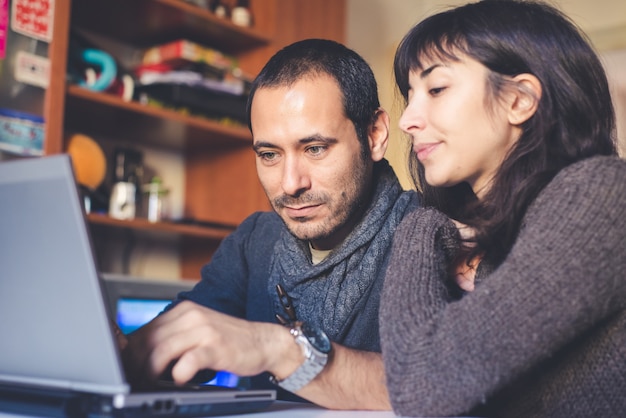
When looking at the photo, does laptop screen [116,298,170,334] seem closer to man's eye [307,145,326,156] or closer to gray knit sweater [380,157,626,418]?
man's eye [307,145,326,156]

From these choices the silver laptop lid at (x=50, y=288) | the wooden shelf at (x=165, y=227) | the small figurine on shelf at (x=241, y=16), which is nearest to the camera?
the silver laptop lid at (x=50, y=288)

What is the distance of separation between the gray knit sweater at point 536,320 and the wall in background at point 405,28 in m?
1.90

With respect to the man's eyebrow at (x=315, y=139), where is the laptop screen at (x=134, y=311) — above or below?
below

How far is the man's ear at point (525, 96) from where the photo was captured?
1039 millimetres

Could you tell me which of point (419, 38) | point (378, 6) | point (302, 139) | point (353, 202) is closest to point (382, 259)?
point (353, 202)

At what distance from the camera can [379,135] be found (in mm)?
1447

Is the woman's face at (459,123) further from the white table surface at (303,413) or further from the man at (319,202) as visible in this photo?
the white table surface at (303,413)

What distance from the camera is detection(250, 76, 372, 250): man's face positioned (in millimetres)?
1324

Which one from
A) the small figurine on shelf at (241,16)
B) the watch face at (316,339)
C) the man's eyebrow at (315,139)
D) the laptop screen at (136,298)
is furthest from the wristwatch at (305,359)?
the small figurine on shelf at (241,16)

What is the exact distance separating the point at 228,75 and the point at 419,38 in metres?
1.53

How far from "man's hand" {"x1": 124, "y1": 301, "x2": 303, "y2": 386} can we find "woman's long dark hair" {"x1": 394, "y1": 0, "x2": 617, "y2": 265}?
349mm

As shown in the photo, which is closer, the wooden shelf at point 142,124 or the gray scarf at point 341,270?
the gray scarf at point 341,270

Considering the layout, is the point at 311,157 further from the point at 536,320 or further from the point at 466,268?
the point at 536,320

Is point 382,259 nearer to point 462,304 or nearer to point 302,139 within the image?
point 302,139
